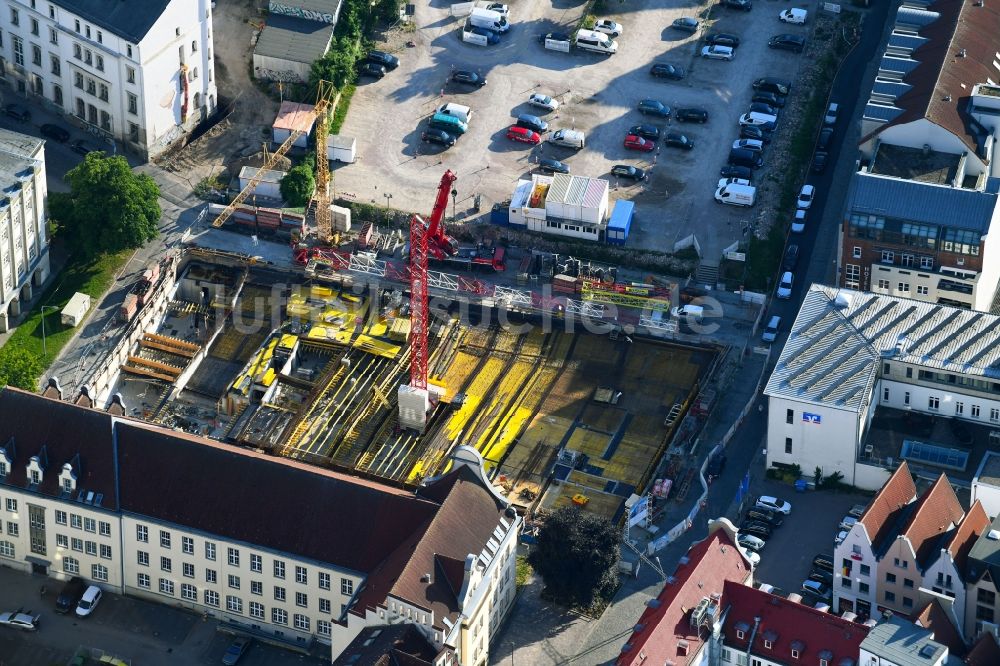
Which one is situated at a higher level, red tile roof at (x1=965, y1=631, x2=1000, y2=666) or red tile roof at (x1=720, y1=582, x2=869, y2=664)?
red tile roof at (x1=965, y1=631, x2=1000, y2=666)

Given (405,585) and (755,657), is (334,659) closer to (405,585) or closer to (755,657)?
Answer: (405,585)

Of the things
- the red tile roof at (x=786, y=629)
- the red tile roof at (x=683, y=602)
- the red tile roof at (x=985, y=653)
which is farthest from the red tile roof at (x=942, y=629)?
the red tile roof at (x=683, y=602)

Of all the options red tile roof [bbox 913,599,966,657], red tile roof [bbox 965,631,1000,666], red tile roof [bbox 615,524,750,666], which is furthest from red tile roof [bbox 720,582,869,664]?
red tile roof [bbox 965,631,1000,666]

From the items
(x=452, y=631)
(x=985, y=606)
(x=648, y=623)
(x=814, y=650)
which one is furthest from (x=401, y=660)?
(x=985, y=606)

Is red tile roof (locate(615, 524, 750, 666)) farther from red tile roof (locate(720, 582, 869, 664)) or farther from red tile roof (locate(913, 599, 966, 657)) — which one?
red tile roof (locate(913, 599, 966, 657))

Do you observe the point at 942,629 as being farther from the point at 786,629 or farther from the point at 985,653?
the point at 786,629
